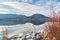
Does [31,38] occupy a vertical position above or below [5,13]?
below

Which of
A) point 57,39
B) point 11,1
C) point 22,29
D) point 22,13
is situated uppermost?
point 11,1

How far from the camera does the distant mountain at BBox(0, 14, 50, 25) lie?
1.58 metres

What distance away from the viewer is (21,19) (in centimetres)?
160

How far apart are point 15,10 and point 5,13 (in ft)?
0.34

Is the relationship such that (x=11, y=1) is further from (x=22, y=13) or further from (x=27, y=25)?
(x=27, y=25)

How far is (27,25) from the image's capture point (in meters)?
1.59

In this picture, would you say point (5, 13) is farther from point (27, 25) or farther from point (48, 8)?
point (48, 8)

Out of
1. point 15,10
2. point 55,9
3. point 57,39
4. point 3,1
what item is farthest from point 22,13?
point 57,39

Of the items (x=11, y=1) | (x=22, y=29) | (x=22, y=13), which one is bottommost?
(x=22, y=29)

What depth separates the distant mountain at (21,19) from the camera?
1576 millimetres

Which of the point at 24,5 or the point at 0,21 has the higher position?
the point at 24,5

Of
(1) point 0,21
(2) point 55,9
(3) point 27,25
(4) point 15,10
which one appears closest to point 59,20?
(2) point 55,9

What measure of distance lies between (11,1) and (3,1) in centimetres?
8

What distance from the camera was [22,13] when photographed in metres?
1.60
